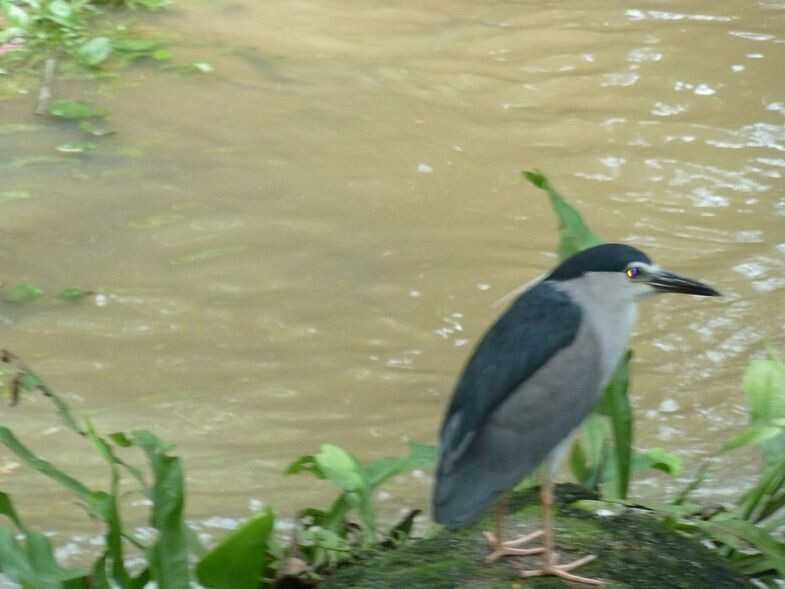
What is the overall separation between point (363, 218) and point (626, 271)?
11.8ft

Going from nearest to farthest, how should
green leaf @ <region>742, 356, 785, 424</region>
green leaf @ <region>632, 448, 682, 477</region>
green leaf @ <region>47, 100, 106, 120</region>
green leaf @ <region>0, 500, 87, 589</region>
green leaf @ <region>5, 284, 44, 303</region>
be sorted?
1. green leaf @ <region>0, 500, 87, 589</region>
2. green leaf @ <region>742, 356, 785, 424</region>
3. green leaf @ <region>632, 448, 682, 477</region>
4. green leaf @ <region>5, 284, 44, 303</region>
5. green leaf @ <region>47, 100, 106, 120</region>

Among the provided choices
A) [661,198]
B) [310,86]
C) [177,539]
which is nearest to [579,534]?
[177,539]

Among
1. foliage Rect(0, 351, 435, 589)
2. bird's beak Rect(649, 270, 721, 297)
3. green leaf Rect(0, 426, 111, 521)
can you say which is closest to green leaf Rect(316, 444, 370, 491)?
foliage Rect(0, 351, 435, 589)

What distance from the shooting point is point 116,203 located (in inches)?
270

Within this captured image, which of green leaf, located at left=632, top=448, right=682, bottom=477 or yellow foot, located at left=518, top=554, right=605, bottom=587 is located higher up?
yellow foot, located at left=518, top=554, right=605, bottom=587

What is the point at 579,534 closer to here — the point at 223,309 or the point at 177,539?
the point at 177,539

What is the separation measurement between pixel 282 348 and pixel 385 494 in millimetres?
1208

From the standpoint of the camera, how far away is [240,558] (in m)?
3.21

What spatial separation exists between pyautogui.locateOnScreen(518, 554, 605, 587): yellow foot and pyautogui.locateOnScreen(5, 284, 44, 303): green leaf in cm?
349

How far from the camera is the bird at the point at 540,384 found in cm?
322

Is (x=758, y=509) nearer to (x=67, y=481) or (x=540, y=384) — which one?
(x=540, y=384)

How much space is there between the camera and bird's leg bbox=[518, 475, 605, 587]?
3.24m

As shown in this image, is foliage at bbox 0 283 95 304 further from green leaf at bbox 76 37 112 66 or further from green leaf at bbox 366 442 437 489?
green leaf at bbox 76 37 112 66

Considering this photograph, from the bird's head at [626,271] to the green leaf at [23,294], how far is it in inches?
135
